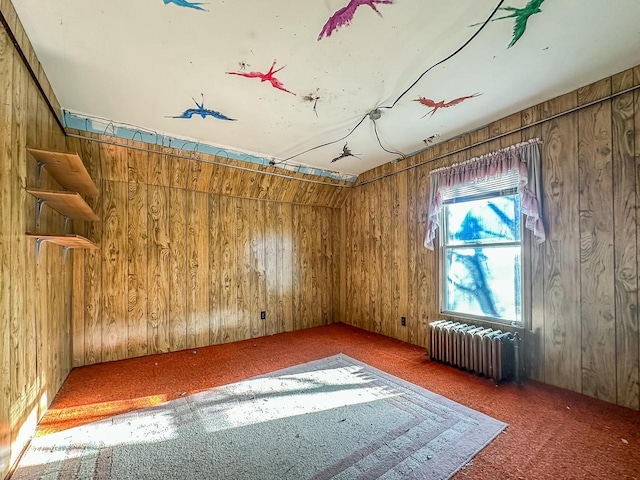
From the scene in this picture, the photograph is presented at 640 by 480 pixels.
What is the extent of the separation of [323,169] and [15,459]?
3.85 meters

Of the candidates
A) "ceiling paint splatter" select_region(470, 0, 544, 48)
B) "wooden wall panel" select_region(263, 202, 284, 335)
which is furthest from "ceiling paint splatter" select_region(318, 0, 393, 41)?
"wooden wall panel" select_region(263, 202, 284, 335)

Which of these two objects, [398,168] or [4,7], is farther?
[398,168]

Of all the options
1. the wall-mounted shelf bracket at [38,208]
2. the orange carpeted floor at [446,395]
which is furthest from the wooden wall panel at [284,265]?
the wall-mounted shelf bracket at [38,208]

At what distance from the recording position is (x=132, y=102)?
7.72ft

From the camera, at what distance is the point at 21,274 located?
1.65 metres

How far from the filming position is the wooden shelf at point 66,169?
1760mm

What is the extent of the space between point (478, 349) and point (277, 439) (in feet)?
6.27

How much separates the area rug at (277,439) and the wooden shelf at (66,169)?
1766mm

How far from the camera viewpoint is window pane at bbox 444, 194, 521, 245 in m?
2.68

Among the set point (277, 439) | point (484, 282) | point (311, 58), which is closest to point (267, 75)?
point (311, 58)

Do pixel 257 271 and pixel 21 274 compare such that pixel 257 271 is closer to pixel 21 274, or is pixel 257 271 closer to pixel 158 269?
pixel 158 269

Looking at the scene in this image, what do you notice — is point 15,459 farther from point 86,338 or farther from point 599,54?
point 599,54

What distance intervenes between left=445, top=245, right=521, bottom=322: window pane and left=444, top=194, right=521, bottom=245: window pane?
112 millimetres

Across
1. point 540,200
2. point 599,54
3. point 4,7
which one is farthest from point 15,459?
point 599,54
